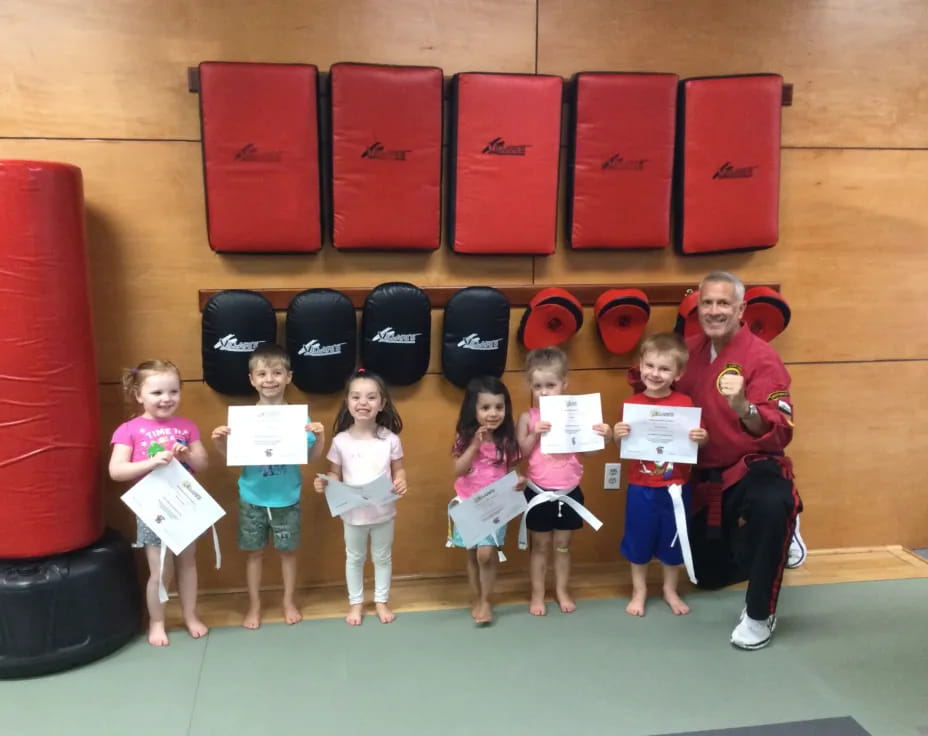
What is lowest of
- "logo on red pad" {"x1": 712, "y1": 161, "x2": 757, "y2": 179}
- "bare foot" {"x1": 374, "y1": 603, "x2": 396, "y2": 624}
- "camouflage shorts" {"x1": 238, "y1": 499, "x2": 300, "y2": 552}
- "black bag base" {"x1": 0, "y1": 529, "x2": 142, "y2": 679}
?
"bare foot" {"x1": 374, "y1": 603, "x2": 396, "y2": 624}

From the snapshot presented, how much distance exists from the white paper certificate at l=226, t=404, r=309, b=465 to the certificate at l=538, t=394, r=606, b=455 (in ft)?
3.00

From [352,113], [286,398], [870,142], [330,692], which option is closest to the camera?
[330,692]

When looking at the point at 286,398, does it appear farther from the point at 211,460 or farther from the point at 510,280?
the point at 510,280

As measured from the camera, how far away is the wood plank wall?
8.74 feet

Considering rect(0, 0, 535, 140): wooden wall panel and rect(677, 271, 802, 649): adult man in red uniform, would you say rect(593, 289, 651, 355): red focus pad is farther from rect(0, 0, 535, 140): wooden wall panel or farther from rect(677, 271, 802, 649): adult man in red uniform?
rect(0, 0, 535, 140): wooden wall panel

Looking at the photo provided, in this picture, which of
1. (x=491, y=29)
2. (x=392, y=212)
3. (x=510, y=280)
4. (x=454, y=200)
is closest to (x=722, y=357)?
(x=510, y=280)

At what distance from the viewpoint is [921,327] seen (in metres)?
3.37

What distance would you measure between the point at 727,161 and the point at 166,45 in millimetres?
2303

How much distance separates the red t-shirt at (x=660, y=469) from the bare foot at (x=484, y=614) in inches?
30.7

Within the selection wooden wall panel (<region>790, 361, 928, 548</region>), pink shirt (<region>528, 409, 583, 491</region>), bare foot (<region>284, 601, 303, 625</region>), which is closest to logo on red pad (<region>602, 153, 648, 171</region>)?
pink shirt (<region>528, 409, 583, 491</region>)

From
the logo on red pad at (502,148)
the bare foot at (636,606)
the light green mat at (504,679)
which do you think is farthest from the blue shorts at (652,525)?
the logo on red pad at (502,148)

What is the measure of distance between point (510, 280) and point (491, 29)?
40.2 inches

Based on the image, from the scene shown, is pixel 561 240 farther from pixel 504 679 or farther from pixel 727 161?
pixel 504 679

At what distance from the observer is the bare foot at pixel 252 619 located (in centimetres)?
272
